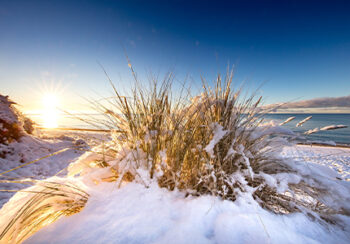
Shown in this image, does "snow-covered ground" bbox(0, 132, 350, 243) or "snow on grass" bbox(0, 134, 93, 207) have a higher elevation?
"snow on grass" bbox(0, 134, 93, 207)

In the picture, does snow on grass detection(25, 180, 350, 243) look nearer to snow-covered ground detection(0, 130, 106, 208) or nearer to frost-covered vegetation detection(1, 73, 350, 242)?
frost-covered vegetation detection(1, 73, 350, 242)

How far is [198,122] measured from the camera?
3.91ft

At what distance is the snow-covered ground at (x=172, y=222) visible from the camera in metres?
0.69

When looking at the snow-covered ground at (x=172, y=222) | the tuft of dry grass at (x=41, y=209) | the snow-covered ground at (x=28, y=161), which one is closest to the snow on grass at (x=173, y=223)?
the snow-covered ground at (x=172, y=222)

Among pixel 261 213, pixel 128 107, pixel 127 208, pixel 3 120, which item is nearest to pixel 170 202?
pixel 127 208

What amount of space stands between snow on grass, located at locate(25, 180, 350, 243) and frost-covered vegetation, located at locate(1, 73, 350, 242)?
0.25 ft

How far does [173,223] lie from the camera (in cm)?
77

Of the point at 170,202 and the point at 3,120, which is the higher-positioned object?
the point at 3,120

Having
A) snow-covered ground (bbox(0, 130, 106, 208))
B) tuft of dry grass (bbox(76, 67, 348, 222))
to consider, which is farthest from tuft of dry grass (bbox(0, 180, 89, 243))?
snow-covered ground (bbox(0, 130, 106, 208))

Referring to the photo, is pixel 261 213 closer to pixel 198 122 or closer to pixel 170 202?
pixel 170 202

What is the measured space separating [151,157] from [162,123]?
0.27 metres

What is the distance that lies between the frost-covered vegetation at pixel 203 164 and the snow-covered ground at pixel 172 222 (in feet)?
0.21

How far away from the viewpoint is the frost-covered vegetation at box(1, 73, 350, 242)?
98 centimetres

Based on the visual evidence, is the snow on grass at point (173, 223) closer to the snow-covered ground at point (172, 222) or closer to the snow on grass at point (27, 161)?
the snow-covered ground at point (172, 222)
